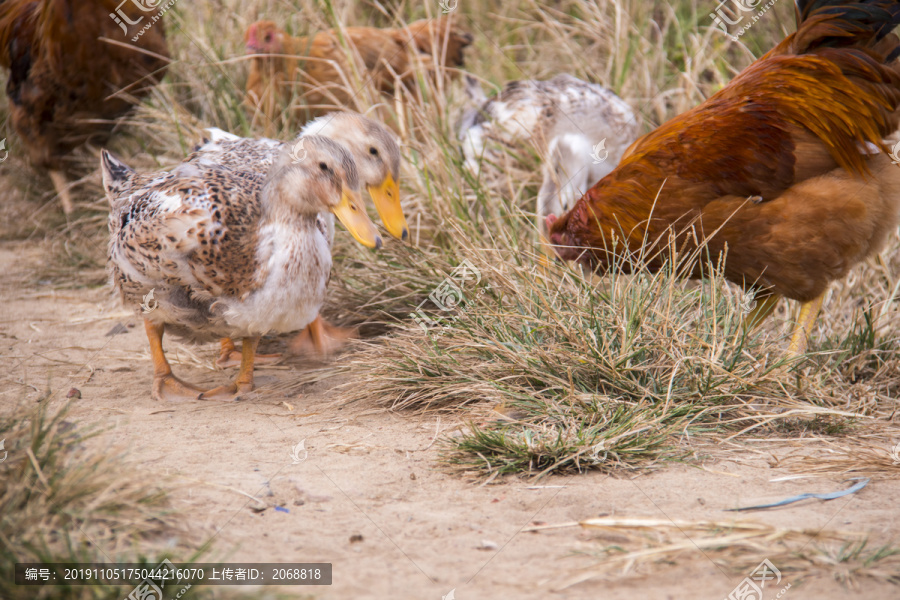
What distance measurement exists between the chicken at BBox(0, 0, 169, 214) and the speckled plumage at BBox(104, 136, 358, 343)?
2438mm

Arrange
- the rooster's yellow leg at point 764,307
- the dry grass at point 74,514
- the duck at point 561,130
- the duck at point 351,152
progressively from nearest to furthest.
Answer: the dry grass at point 74,514 < the duck at point 351,152 < the rooster's yellow leg at point 764,307 < the duck at point 561,130

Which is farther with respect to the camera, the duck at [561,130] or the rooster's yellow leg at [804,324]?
the duck at [561,130]

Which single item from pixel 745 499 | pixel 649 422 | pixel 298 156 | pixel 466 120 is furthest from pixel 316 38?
pixel 745 499

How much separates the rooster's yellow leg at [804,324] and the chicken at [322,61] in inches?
127

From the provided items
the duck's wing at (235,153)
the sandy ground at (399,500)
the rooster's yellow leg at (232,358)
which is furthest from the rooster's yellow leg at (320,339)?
the duck's wing at (235,153)


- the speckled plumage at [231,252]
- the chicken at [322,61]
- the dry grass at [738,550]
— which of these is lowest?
the dry grass at [738,550]

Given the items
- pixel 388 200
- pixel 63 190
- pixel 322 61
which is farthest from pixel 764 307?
pixel 63 190

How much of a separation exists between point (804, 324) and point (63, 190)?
17.3ft

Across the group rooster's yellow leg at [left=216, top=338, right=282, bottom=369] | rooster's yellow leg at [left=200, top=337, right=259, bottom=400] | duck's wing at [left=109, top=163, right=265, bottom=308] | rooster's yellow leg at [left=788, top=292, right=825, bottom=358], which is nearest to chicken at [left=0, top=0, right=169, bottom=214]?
rooster's yellow leg at [left=216, top=338, right=282, bottom=369]

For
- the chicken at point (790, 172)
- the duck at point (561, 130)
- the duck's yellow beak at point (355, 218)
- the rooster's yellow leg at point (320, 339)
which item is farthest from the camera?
the duck at point (561, 130)

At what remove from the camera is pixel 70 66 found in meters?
5.40

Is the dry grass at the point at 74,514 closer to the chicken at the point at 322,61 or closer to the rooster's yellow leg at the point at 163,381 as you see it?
the rooster's yellow leg at the point at 163,381

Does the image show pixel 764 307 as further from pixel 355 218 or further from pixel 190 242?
pixel 190 242

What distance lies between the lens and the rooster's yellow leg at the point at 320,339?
4105 millimetres
